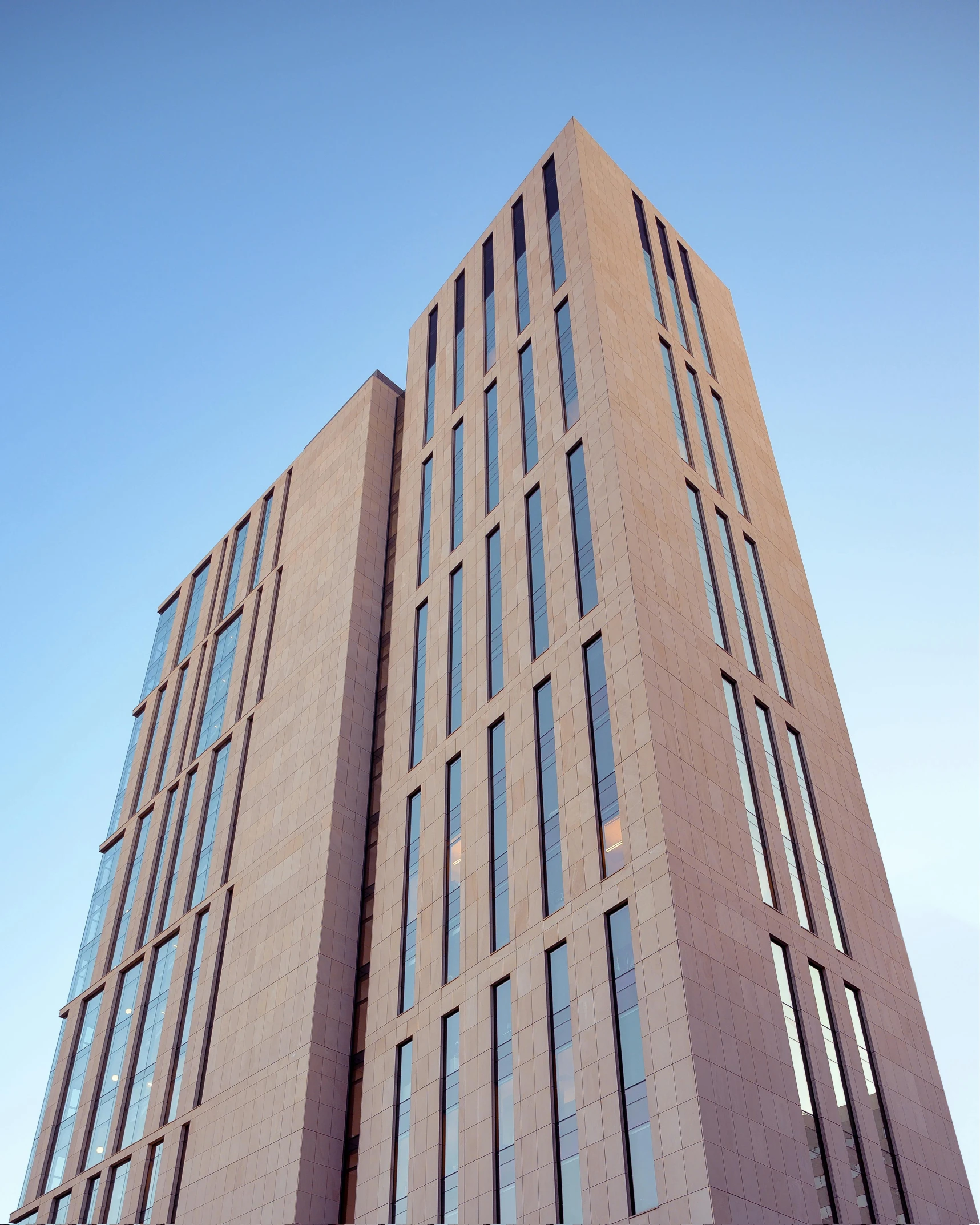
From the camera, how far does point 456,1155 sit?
41375 mm

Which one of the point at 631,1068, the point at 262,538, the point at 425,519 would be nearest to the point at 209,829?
the point at 425,519

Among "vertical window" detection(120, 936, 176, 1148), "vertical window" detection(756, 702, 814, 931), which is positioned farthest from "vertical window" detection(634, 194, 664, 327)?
"vertical window" detection(120, 936, 176, 1148)

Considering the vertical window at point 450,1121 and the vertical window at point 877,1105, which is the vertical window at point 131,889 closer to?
the vertical window at point 450,1121

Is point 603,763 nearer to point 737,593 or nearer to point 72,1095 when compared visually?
point 737,593

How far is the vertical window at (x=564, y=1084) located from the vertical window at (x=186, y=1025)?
25393mm

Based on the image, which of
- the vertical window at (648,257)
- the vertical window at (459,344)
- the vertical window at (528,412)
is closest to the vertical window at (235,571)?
the vertical window at (459,344)

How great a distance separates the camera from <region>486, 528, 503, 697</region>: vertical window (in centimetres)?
5275

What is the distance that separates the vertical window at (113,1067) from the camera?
6075cm

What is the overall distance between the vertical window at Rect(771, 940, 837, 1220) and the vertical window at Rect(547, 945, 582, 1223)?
300 inches

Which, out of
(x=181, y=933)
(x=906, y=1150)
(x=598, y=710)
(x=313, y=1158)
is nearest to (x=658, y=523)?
(x=598, y=710)

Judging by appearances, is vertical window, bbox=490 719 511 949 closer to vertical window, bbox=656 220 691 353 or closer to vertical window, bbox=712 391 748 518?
vertical window, bbox=712 391 748 518

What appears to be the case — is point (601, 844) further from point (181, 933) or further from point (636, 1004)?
point (181, 933)

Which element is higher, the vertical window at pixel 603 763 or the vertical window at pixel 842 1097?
the vertical window at pixel 603 763

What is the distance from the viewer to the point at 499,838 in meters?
47.1
